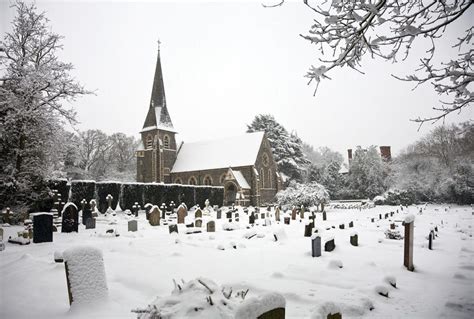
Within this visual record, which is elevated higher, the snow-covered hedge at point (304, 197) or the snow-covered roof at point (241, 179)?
the snow-covered roof at point (241, 179)

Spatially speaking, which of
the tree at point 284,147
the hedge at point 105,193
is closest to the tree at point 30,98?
the hedge at point 105,193

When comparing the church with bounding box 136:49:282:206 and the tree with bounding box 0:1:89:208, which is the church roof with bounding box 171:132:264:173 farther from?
the tree with bounding box 0:1:89:208

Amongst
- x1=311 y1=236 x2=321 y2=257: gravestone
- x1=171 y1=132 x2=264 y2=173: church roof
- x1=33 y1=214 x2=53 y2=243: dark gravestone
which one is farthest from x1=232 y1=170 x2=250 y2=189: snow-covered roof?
x1=311 y1=236 x2=321 y2=257: gravestone

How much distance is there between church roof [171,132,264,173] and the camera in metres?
39.1

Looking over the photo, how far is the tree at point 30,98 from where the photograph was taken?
1347cm

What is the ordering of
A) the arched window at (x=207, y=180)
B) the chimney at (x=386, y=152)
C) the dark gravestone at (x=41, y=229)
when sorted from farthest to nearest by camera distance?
the chimney at (x=386, y=152) < the arched window at (x=207, y=180) < the dark gravestone at (x=41, y=229)

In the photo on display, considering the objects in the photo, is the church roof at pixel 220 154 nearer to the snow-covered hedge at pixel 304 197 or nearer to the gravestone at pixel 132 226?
the snow-covered hedge at pixel 304 197

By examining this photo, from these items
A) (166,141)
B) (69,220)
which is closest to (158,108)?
(166,141)

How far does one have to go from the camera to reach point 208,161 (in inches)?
1597

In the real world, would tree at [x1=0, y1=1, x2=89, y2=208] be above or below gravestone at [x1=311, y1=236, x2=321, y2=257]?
above

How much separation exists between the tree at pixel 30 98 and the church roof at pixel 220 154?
2524cm

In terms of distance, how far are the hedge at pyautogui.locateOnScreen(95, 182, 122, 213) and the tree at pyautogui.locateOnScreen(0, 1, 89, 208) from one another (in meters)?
6.79

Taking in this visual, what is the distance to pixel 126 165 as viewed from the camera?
2264 inches

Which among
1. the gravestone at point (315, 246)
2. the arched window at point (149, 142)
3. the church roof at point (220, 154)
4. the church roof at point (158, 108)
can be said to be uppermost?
the church roof at point (158, 108)
